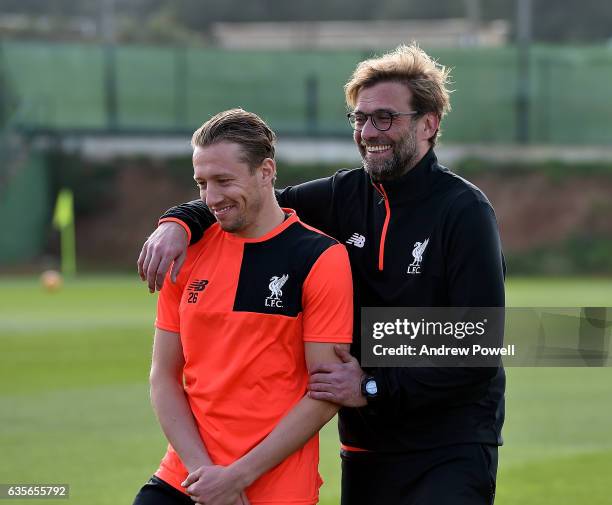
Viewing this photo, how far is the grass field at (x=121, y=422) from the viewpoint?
8422mm

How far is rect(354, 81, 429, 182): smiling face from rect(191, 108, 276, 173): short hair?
620 mm

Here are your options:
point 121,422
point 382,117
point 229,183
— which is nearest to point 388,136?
point 382,117

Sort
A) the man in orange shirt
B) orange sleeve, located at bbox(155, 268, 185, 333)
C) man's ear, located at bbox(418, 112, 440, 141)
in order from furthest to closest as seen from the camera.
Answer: man's ear, located at bbox(418, 112, 440, 141), orange sleeve, located at bbox(155, 268, 185, 333), the man in orange shirt

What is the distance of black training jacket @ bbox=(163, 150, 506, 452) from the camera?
4559 mm

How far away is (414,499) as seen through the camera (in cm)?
471

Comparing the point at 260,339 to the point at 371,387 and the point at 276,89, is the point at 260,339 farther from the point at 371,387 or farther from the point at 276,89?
the point at 276,89

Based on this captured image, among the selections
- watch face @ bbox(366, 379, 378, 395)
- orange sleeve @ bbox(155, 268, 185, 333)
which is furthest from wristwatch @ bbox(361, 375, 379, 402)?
orange sleeve @ bbox(155, 268, 185, 333)

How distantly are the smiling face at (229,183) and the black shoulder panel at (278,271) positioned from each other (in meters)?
0.14

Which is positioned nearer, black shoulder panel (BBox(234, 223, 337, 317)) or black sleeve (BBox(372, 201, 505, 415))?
black shoulder panel (BBox(234, 223, 337, 317))

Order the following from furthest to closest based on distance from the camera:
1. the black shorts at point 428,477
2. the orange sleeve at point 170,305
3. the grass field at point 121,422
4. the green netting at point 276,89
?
the green netting at point 276,89, the grass field at point 121,422, the black shorts at point 428,477, the orange sleeve at point 170,305

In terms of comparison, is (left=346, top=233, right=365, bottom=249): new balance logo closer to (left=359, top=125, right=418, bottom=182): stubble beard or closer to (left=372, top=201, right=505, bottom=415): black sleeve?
(left=359, top=125, right=418, bottom=182): stubble beard

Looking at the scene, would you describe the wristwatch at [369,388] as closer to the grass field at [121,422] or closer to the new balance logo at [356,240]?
the new balance logo at [356,240]

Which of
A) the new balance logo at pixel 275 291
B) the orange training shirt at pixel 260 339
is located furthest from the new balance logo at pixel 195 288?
the new balance logo at pixel 275 291

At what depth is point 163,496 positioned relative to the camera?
434 cm
